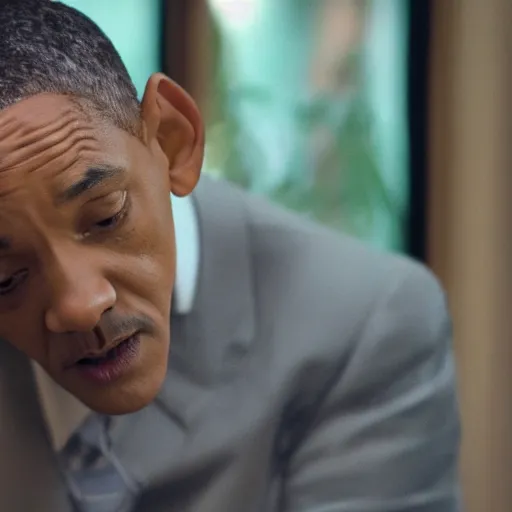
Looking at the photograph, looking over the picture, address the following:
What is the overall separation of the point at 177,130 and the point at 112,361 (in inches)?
6.1

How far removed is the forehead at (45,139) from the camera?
455 millimetres

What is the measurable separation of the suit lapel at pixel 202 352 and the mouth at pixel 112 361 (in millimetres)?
61

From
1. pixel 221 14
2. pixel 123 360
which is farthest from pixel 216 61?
pixel 123 360

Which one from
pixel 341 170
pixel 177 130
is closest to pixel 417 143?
pixel 341 170

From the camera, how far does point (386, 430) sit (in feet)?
1.95

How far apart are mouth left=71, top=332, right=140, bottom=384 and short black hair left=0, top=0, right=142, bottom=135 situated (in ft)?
0.42

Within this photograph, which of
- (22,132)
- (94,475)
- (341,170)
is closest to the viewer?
(22,132)

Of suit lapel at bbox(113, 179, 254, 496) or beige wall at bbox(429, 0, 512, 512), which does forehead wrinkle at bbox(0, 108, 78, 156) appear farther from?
beige wall at bbox(429, 0, 512, 512)

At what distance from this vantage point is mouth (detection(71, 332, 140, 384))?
0.50 meters

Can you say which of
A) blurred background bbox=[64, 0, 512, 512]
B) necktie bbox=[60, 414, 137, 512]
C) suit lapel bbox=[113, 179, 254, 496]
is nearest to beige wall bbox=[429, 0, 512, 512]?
blurred background bbox=[64, 0, 512, 512]

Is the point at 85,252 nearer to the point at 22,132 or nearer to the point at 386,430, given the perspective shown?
the point at 22,132

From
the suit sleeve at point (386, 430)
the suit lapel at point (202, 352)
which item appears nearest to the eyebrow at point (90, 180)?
the suit lapel at point (202, 352)

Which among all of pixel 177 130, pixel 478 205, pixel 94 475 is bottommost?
pixel 94 475

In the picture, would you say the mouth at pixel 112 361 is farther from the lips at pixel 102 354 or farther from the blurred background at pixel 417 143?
the blurred background at pixel 417 143
